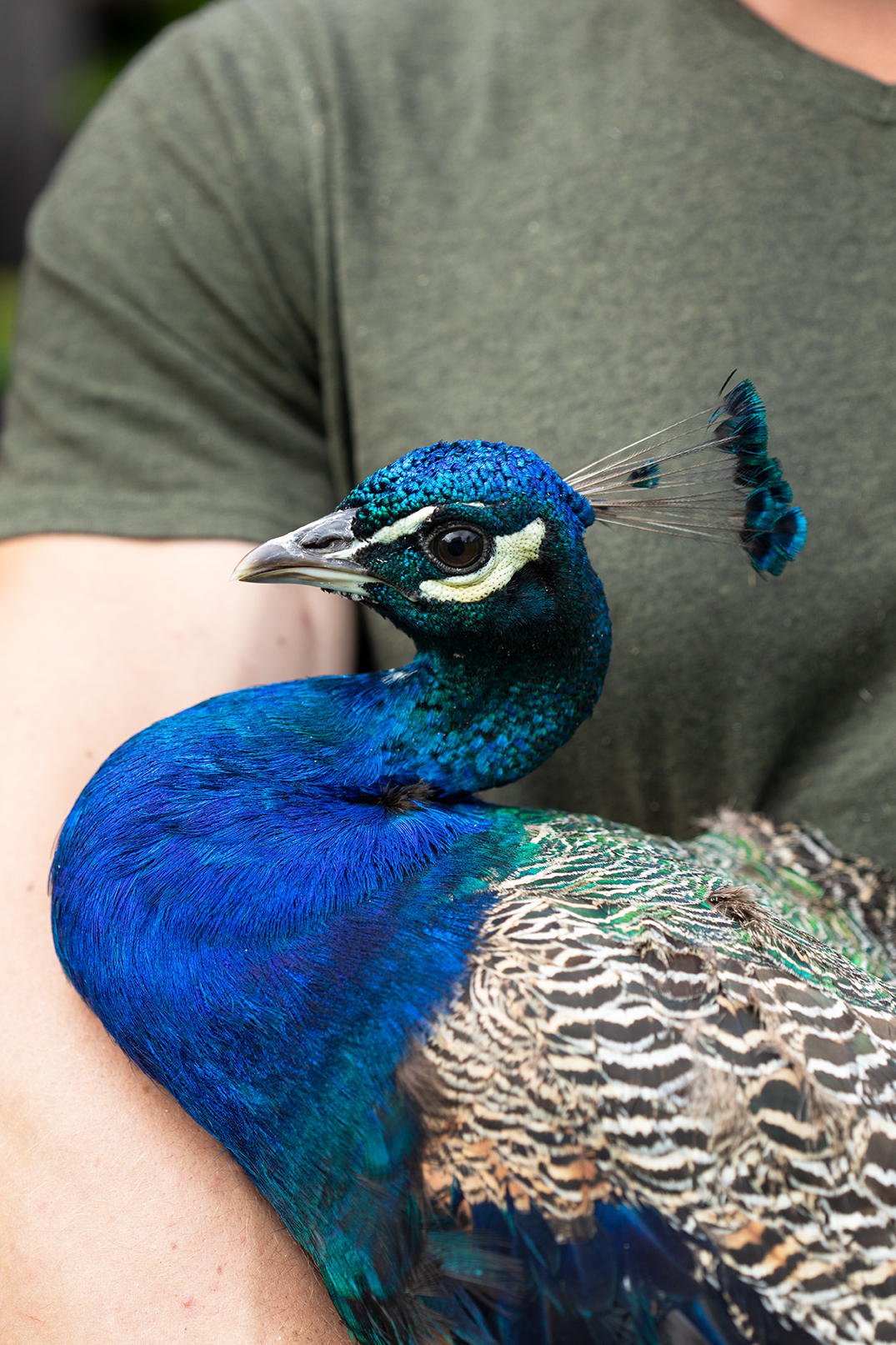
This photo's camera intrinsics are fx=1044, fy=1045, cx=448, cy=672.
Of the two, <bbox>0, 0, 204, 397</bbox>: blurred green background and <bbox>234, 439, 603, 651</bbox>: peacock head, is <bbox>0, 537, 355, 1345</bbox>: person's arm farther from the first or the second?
<bbox>0, 0, 204, 397</bbox>: blurred green background

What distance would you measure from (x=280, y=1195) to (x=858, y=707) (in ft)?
3.19

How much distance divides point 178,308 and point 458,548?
2.54 feet

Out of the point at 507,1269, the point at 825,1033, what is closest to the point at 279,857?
the point at 507,1269

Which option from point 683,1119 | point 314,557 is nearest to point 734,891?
point 683,1119

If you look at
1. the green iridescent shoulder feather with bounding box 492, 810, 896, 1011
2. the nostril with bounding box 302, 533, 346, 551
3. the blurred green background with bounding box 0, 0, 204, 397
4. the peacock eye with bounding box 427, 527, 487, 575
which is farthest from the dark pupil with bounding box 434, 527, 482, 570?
the blurred green background with bounding box 0, 0, 204, 397

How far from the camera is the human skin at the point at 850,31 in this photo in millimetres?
1469

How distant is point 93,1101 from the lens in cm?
114

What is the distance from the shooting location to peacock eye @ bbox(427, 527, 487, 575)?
1.08 metres

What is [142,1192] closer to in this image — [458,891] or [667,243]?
[458,891]

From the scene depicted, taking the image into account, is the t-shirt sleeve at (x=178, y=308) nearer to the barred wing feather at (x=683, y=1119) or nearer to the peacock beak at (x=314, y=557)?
the peacock beak at (x=314, y=557)

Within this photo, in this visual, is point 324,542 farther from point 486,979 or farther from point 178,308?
point 178,308

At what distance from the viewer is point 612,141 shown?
5.12 ft

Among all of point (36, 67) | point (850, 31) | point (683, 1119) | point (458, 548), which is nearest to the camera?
point (683, 1119)

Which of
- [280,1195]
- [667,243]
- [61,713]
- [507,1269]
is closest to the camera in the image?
[507,1269]
